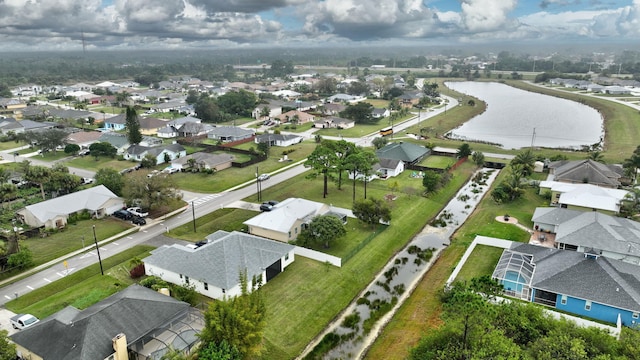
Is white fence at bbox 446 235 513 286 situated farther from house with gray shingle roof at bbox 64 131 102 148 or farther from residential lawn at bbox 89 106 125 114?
residential lawn at bbox 89 106 125 114

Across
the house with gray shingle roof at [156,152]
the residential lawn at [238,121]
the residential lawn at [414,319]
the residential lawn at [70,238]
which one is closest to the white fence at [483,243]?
the residential lawn at [414,319]

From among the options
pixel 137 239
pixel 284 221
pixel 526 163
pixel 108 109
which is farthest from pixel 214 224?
pixel 108 109

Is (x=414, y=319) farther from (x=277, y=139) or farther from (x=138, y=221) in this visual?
(x=277, y=139)

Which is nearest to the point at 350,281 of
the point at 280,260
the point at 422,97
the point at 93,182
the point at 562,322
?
the point at 280,260

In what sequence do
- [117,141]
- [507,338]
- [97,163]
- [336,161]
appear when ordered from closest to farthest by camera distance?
[507,338] → [336,161] → [97,163] → [117,141]

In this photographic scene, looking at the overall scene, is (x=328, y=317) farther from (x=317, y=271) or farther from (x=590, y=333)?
(x=590, y=333)

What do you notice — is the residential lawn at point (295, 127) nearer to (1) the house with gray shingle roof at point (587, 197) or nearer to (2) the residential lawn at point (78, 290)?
(1) the house with gray shingle roof at point (587, 197)
